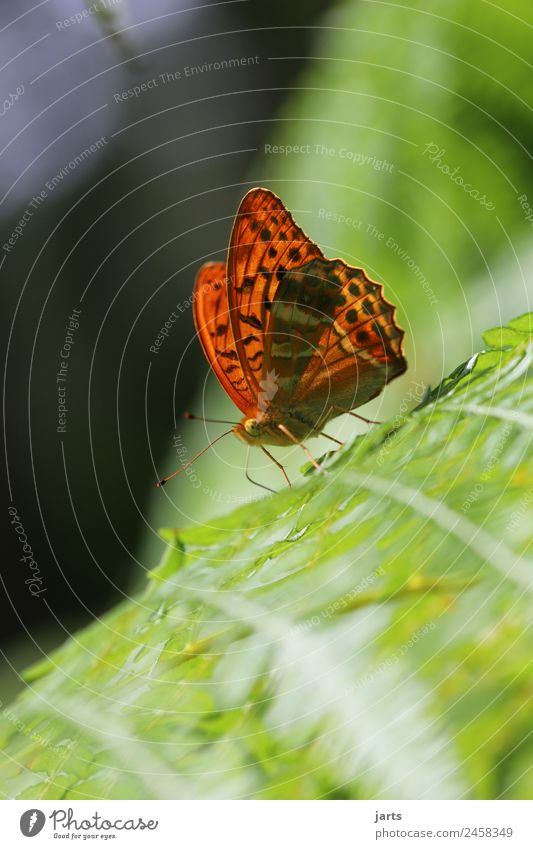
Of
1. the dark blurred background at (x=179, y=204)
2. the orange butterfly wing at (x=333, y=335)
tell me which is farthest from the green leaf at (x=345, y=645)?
the dark blurred background at (x=179, y=204)

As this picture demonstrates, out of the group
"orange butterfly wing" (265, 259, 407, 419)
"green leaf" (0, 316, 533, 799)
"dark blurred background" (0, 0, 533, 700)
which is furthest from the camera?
"dark blurred background" (0, 0, 533, 700)

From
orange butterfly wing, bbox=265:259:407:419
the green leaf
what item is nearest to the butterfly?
orange butterfly wing, bbox=265:259:407:419

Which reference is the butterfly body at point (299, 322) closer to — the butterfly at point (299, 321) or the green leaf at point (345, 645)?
the butterfly at point (299, 321)

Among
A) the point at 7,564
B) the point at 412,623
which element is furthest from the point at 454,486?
the point at 7,564

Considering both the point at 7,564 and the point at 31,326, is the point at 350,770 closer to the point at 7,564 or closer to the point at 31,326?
the point at 7,564

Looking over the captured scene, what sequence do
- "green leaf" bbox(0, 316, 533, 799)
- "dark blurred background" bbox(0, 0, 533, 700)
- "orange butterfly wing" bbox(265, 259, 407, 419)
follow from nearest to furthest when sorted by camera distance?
"green leaf" bbox(0, 316, 533, 799) → "orange butterfly wing" bbox(265, 259, 407, 419) → "dark blurred background" bbox(0, 0, 533, 700)

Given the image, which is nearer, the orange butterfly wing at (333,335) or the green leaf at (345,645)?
the green leaf at (345,645)

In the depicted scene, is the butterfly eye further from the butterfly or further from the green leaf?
the green leaf
